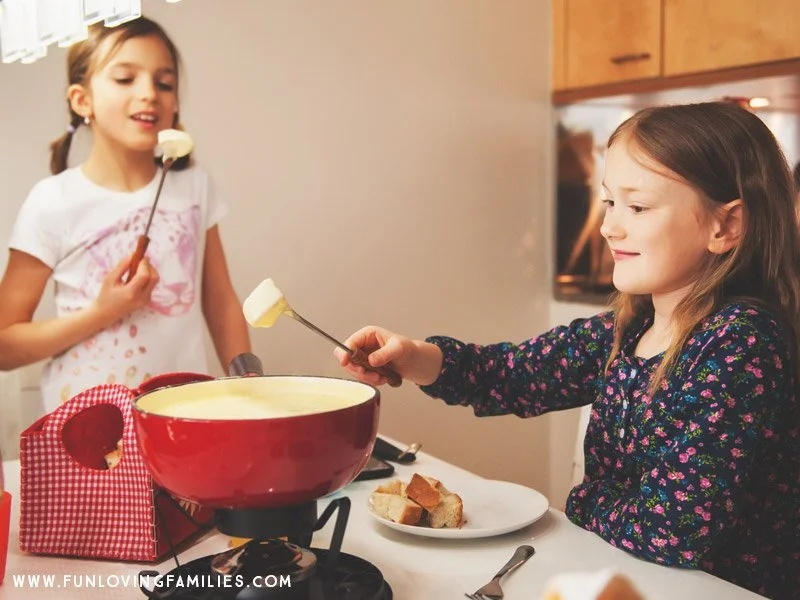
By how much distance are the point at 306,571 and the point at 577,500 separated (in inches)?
18.2

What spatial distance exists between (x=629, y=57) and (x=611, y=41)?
96 mm

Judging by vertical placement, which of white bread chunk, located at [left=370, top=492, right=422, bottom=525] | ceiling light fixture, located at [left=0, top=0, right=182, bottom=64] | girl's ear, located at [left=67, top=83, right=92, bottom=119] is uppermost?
ceiling light fixture, located at [left=0, top=0, right=182, bottom=64]

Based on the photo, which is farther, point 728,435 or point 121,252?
point 121,252

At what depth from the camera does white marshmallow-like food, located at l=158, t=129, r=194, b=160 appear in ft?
5.86

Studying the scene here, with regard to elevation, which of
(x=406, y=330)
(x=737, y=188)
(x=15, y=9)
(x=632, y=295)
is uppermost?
(x=15, y=9)

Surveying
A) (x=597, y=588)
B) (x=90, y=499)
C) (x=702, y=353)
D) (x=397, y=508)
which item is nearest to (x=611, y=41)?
(x=702, y=353)

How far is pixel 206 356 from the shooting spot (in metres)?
1.96

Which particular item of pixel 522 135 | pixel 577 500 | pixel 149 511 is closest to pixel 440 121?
Result: pixel 522 135

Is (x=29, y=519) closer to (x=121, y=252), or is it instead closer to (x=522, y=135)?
(x=121, y=252)

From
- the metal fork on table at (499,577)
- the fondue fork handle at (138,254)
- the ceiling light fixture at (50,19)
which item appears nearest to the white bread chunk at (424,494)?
the metal fork on table at (499,577)

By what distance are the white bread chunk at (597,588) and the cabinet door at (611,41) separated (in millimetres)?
2169

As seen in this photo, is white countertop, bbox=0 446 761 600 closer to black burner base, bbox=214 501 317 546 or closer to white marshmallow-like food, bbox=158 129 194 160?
black burner base, bbox=214 501 317 546

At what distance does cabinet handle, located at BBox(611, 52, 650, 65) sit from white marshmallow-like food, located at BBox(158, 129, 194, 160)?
1.33 meters

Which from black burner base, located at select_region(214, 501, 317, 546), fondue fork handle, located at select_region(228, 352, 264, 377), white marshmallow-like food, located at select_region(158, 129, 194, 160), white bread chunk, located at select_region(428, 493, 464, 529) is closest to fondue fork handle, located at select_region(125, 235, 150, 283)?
white marshmallow-like food, located at select_region(158, 129, 194, 160)
